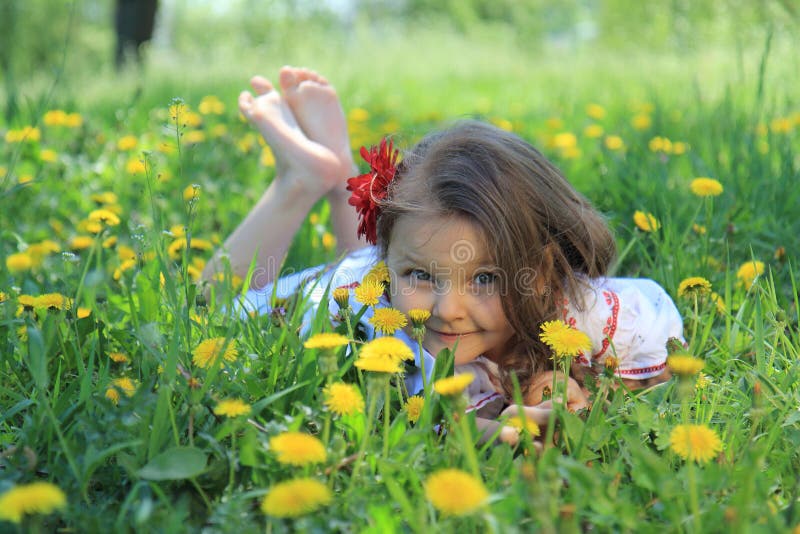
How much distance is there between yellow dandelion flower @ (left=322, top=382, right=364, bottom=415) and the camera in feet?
3.64

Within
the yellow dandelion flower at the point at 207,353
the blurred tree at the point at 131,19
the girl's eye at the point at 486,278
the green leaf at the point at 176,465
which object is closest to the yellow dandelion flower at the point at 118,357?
the yellow dandelion flower at the point at 207,353

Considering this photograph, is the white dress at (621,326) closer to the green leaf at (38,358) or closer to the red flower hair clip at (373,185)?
the red flower hair clip at (373,185)

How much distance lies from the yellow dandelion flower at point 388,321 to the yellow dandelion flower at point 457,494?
0.52 meters

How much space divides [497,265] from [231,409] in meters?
0.63

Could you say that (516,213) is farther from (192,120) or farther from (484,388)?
(192,120)

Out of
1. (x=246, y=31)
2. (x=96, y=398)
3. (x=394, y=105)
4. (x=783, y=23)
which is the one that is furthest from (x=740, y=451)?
(x=246, y=31)

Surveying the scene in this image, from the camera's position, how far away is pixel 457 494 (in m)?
0.84

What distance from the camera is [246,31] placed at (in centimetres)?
1457

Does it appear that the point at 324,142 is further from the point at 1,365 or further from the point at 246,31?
the point at 246,31

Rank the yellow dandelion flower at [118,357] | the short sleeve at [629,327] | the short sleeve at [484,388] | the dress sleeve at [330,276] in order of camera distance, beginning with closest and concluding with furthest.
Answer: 1. the yellow dandelion flower at [118,357]
2. the short sleeve at [484,388]
3. the short sleeve at [629,327]
4. the dress sleeve at [330,276]

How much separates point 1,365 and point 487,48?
8.94 meters

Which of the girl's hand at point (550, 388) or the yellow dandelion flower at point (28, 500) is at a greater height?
the yellow dandelion flower at point (28, 500)

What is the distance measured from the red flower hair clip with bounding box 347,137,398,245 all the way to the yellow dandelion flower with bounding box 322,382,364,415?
0.68 m

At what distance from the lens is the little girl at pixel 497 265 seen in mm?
1543
